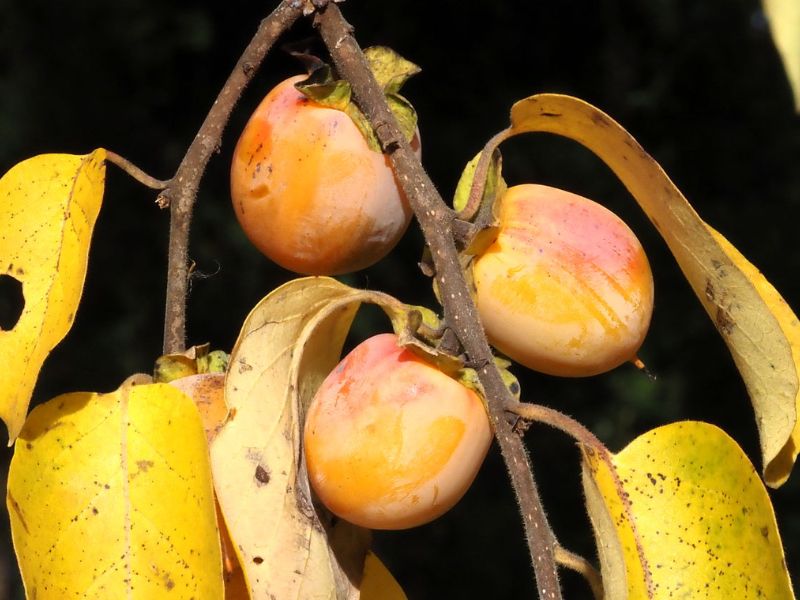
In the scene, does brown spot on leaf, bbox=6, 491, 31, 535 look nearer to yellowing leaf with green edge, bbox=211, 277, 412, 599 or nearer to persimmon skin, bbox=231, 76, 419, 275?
yellowing leaf with green edge, bbox=211, 277, 412, 599

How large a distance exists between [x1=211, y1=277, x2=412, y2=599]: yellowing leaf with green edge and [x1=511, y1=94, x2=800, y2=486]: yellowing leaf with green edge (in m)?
0.19

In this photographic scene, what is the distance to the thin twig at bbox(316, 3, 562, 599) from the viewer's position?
0.67 m

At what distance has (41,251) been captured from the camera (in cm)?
77

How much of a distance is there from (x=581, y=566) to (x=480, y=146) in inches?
72.5

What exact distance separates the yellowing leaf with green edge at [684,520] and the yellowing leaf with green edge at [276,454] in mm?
191

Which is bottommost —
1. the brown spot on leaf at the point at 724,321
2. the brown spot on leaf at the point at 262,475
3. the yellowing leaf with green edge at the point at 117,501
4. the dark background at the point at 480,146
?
the dark background at the point at 480,146

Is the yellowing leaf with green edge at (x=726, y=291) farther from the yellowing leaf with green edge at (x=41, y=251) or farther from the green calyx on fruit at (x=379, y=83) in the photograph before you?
the yellowing leaf with green edge at (x=41, y=251)

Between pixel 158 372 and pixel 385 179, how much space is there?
0.24 m

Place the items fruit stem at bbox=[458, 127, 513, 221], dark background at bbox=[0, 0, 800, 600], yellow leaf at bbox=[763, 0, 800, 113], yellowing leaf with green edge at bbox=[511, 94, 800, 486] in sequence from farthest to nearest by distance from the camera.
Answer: dark background at bbox=[0, 0, 800, 600], fruit stem at bbox=[458, 127, 513, 221], yellowing leaf with green edge at bbox=[511, 94, 800, 486], yellow leaf at bbox=[763, 0, 800, 113]

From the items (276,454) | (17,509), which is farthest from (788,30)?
(17,509)

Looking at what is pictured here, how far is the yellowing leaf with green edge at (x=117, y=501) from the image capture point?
685 mm

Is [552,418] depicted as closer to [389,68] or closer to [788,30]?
[788,30]

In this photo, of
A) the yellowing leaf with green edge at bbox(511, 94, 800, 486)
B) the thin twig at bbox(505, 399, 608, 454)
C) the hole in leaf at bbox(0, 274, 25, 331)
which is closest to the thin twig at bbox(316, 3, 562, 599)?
the thin twig at bbox(505, 399, 608, 454)

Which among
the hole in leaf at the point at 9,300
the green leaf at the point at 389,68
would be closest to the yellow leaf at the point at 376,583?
the green leaf at the point at 389,68
